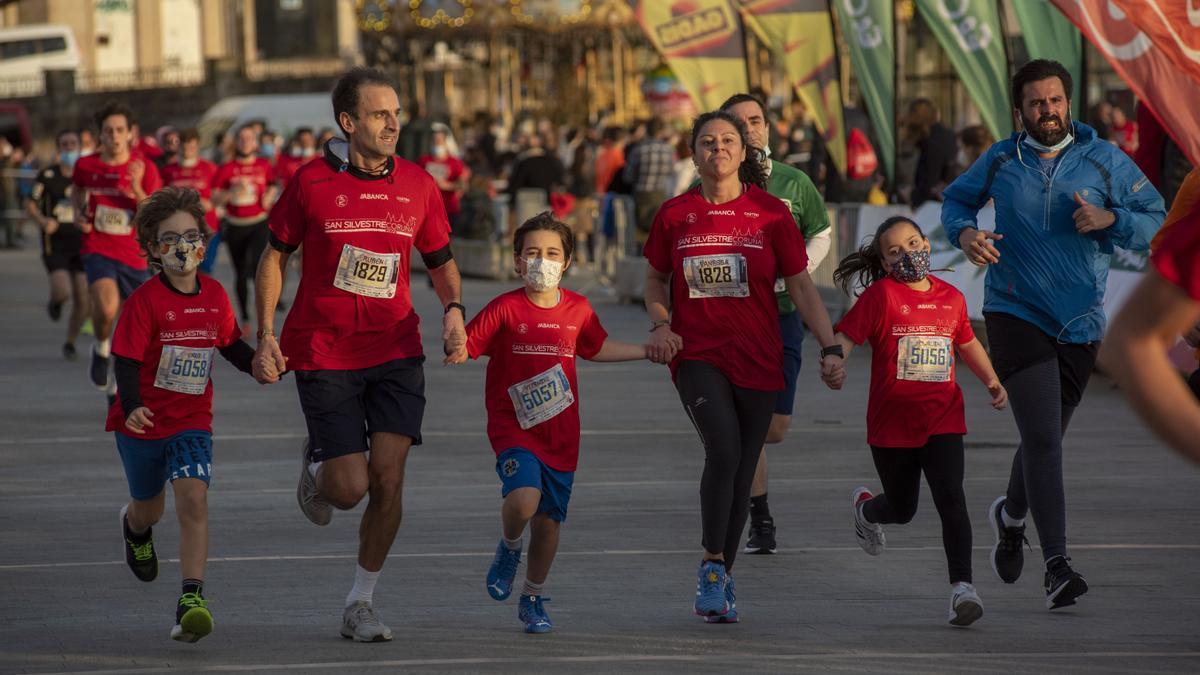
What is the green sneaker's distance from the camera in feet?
22.6

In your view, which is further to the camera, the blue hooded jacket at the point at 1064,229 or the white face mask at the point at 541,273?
the blue hooded jacket at the point at 1064,229

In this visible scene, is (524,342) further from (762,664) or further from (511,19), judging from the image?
(511,19)

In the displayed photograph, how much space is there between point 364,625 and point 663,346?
4.49 ft

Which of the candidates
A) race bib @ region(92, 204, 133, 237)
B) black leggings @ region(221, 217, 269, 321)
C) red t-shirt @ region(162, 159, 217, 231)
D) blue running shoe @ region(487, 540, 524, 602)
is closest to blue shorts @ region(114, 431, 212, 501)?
blue running shoe @ region(487, 540, 524, 602)

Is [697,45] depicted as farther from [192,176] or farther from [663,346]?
[663,346]

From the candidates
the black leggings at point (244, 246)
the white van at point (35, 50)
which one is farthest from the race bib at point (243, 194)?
the white van at point (35, 50)

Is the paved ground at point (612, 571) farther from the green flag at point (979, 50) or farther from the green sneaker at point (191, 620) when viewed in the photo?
the green flag at point (979, 50)

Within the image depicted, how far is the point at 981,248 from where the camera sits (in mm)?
7539

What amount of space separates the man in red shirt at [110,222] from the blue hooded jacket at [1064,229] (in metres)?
7.65

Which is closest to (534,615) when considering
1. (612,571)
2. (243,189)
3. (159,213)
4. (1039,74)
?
(612,571)

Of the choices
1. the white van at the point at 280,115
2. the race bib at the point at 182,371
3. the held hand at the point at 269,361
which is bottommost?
the white van at the point at 280,115

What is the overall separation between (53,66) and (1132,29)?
246ft

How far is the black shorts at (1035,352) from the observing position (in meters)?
7.68

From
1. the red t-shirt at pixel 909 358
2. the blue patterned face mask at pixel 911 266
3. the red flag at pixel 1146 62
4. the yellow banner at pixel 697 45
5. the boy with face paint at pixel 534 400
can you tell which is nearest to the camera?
the boy with face paint at pixel 534 400
